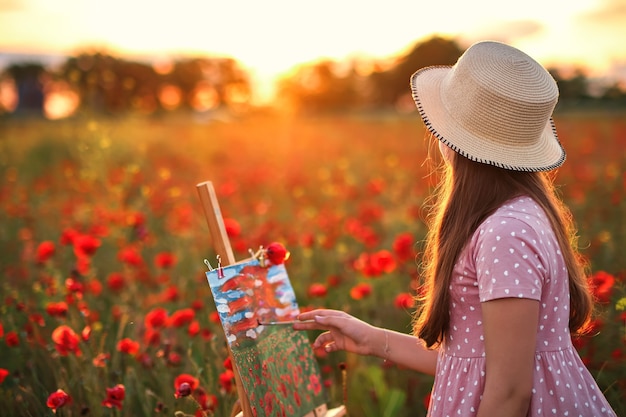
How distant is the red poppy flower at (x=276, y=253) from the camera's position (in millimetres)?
1881

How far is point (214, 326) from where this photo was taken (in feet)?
10.2

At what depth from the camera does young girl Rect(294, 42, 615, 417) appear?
54.4 inches

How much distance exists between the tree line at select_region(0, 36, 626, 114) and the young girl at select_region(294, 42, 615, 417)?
3918mm

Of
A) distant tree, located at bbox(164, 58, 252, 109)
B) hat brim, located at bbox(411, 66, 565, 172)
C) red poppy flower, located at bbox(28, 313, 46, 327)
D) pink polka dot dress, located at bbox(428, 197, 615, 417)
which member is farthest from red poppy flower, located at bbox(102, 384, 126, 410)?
distant tree, located at bbox(164, 58, 252, 109)

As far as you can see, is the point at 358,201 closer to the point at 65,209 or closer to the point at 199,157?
the point at 65,209

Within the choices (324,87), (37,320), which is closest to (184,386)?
(37,320)

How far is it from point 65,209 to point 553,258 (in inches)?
172

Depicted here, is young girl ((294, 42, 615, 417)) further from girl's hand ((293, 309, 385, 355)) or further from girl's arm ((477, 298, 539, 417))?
girl's hand ((293, 309, 385, 355))

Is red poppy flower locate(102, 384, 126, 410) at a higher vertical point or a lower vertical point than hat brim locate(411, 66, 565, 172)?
lower

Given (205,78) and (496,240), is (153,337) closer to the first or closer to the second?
(496,240)

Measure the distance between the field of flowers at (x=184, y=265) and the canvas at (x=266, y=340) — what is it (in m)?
0.17

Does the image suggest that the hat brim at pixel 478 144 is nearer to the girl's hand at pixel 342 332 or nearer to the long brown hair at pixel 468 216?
the long brown hair at pixel 468 216

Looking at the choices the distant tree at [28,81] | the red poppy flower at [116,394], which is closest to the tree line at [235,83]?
the distant tree at [28,81]

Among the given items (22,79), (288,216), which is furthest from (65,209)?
(22,79)
